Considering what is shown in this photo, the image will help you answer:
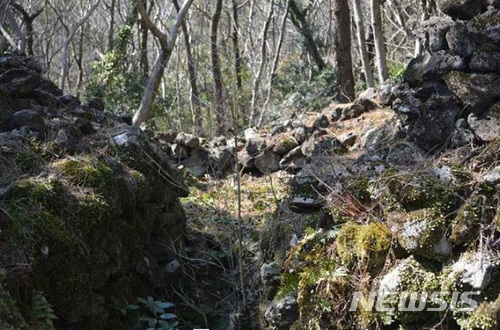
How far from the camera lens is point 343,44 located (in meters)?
11.2

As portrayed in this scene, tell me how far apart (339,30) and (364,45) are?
550 millimetres

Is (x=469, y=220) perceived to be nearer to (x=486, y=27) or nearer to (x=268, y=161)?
→ (x=486, y=27)

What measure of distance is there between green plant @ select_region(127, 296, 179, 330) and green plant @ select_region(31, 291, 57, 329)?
3.29ft

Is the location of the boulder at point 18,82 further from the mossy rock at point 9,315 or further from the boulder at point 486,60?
the boulder at point 486,60

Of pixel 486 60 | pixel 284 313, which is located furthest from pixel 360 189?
pixel 486 60

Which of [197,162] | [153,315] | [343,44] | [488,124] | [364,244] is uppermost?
[343,44]

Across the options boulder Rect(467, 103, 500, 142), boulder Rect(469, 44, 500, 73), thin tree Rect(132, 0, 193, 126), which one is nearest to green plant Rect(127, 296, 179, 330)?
boulder Rect(467, 103, 500, 142)

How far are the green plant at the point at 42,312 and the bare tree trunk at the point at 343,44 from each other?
8.03 m

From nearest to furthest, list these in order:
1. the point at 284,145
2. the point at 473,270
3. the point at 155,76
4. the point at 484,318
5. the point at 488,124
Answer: the point at 484,318 < the point at 473,270 < the point at 488,124 < the point at 155,76 < the point at 284,145

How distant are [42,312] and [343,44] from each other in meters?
8.60

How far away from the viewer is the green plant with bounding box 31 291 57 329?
3.84 meters

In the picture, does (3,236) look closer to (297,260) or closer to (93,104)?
(297,260)

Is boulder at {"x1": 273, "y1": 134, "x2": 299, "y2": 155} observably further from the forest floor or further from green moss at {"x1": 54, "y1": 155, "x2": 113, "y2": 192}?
green moss at {"x1": 54, "y1": 155, "x2": 113, "y2": 192}

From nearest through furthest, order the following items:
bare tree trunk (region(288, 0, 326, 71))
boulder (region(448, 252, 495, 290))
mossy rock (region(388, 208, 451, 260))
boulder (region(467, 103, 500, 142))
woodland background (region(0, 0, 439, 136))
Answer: boulder (region(448, 252, 495, 290)) → mossy rock (region(388, 208, 451, 260)) → boulder (region(467, 103, 500, 142)) → woodland background (region(0, 0, 439, 136)) → bare tree trunk (region(288, 0, 326, 71))
